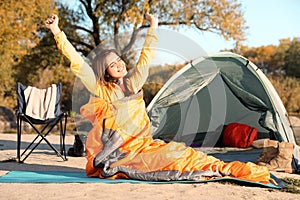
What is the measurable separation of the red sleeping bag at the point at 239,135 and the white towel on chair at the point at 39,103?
242 centimetres

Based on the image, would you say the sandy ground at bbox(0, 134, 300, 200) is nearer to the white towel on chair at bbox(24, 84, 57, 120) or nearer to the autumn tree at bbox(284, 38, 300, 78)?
the white towel on chair at bbox(24, 84, 57, 120)

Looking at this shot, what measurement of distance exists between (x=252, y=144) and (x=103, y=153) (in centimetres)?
305

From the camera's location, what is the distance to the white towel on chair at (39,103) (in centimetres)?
459

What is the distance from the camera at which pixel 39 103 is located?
183 inches

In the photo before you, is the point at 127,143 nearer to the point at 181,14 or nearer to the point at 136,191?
the point at 136,191

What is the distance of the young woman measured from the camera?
134 inches

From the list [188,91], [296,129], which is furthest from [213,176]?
[296,129]

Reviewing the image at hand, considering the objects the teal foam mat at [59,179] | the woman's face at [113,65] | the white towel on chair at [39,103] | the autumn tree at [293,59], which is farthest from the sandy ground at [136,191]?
the autumn tree at [293,59]

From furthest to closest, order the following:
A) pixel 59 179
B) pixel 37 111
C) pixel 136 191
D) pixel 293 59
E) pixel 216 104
→ pixel 293 59
pixel 216 104
pixel 37 111
pixel 59 179
pixel 136 191

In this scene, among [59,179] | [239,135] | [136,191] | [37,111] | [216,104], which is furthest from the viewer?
[216,104]

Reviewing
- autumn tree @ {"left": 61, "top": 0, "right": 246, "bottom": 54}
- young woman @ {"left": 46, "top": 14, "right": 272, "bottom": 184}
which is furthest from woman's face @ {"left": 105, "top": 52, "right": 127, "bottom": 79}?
autumn tree @ {"left": 61, "top": 0, "right": 246, "bottom": 54}

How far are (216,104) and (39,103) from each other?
2.73 metres

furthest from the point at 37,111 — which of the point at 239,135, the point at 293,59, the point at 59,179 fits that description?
the point at 293,59

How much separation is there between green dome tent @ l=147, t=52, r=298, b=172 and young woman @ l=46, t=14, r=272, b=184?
1303 millimetres
